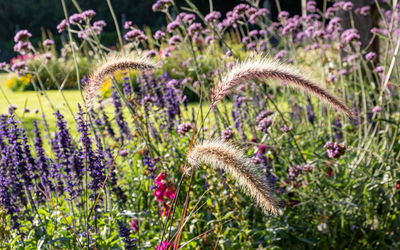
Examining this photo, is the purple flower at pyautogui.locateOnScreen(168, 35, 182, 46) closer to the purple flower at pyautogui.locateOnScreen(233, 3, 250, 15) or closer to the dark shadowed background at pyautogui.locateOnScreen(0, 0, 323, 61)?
the purple flower at pyautogui.locateOnScreen(233, 3, 250, 15)

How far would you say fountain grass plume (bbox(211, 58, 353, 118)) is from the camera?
1607 mm

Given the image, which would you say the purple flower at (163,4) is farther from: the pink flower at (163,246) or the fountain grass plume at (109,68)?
the pink flower at (163,246)

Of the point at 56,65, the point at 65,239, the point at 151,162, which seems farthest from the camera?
the point at 56,65

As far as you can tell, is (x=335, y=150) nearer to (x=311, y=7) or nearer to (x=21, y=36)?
(x=21, y=36)

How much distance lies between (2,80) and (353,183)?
53.6ft

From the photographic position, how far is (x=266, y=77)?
167 centimetres

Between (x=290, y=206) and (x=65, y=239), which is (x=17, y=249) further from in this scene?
(x=290, y=206)

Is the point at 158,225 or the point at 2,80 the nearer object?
the point at 158,225

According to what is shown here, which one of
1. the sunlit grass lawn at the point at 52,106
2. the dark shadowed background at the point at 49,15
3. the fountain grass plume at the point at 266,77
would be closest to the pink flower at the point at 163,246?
the fountain grass plume at the point at 266,77

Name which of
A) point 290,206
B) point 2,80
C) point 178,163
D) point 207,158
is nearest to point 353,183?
point 290,206

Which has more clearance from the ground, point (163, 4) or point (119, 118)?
point (163, 4)

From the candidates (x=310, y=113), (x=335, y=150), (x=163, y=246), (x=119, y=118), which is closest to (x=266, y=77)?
(x=163, y=246)

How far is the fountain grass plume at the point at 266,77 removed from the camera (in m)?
1.61

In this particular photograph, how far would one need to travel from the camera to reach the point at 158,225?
2.98 meters
